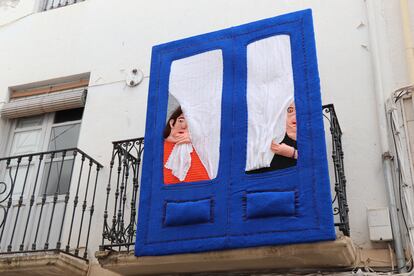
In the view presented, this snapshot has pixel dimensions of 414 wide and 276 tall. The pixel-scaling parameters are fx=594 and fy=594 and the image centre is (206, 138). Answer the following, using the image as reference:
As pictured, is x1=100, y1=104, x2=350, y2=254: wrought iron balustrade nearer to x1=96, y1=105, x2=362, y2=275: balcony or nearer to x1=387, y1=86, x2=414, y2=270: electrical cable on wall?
x1=96, y1=105, x2=362, y2=275: balcony

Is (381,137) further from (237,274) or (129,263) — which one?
(129,263)

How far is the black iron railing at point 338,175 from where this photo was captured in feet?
17.4

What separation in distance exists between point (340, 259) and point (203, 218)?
1.30 meters

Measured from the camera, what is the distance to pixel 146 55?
769cm

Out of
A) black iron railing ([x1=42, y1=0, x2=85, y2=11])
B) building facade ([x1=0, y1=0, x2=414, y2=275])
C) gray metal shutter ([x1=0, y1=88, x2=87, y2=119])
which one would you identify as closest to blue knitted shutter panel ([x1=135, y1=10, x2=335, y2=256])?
building facade ([x1=0, y1=0, x2=414, y2=275])

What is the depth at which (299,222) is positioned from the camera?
203 inches

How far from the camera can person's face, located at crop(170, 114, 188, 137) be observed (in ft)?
20.4

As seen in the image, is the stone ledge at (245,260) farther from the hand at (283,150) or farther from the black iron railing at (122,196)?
the hand at (283,150)

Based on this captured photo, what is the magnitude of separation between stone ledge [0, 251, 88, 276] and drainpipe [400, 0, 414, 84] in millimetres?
3940

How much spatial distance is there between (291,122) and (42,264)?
2.87m

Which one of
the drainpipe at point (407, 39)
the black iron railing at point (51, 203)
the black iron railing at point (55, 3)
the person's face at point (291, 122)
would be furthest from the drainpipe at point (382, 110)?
the black iron railing at point (55, 3)

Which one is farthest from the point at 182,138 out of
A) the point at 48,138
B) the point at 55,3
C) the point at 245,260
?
the point at 55,3

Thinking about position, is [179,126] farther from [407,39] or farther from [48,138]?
[407,39]

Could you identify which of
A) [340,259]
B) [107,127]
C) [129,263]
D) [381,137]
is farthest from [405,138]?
[107,127]
